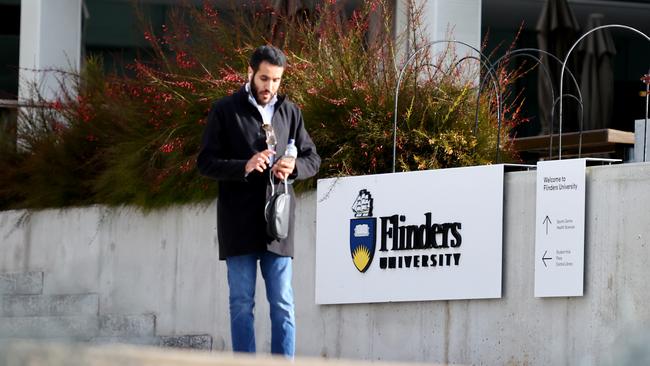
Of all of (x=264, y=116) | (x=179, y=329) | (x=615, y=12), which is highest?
(x=615, y=12)

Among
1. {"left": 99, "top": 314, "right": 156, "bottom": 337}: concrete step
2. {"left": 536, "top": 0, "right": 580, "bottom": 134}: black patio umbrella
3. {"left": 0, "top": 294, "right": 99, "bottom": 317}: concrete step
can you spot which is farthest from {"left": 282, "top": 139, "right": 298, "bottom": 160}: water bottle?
{"left": 536, "top": 0, "right": 580, "bottom": 134}: black patio umbrella

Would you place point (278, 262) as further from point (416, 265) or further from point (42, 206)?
point (42, 206)

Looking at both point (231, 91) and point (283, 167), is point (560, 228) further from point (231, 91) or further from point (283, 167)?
point (231, 91)

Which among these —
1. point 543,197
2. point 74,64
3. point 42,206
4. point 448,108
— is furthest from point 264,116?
point 74,64

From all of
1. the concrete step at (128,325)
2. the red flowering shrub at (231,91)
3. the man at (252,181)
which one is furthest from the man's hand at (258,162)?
the concrete step at (128,325)

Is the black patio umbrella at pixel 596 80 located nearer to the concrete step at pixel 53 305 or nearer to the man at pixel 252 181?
the concrete step at pixel 53 305

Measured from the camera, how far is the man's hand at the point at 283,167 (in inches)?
247

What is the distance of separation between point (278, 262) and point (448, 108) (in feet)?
10.9

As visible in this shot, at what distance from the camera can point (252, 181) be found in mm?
6379

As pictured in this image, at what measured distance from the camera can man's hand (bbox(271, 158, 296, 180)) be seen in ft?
20.5

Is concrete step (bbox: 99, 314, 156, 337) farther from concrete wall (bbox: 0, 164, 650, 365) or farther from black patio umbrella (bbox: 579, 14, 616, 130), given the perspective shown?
black patio umbrella (bbox: 579, 14, 616, 130)

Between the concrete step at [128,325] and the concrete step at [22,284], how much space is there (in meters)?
1.31

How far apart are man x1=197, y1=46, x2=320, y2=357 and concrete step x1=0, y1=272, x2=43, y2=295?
5304 millimetres

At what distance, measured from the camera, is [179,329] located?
33.3ft
